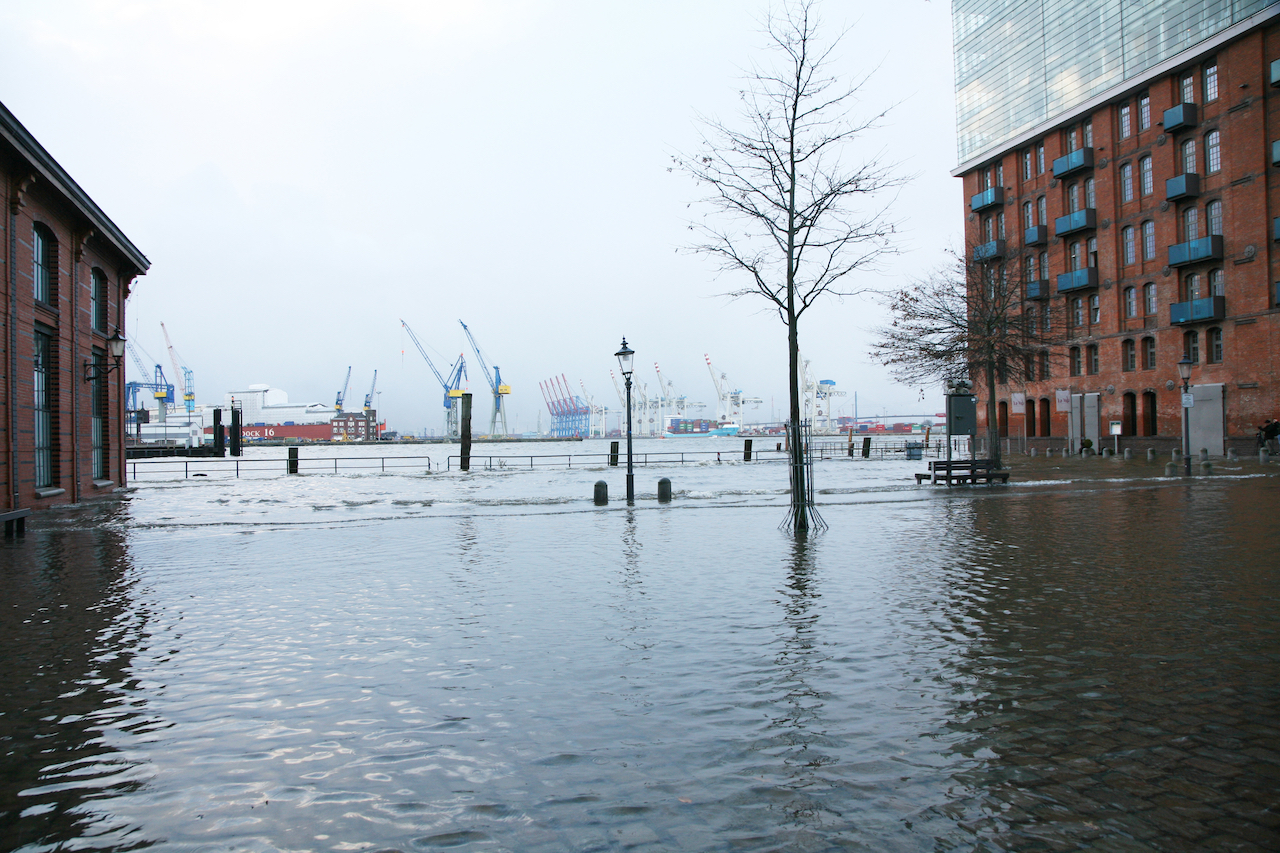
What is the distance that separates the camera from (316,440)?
563ft

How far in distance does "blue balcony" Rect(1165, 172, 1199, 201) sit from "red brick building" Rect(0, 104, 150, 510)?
1634 inches

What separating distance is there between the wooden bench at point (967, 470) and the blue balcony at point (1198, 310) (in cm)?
1950

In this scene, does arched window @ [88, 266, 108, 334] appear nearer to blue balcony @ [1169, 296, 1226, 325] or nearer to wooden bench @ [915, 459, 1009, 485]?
wooden bench @ [915, 459, 1009, 485]

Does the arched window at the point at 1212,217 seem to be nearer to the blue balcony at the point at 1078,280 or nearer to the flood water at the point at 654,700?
the blue balcony at the point at 1078,280

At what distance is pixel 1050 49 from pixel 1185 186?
13162 millimetres

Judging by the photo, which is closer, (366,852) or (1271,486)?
(366,852)

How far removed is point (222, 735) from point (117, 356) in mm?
21880

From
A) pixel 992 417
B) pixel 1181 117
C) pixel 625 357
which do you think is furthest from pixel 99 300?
pixel 1181 117

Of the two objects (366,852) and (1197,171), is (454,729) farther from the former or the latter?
(1197,171)

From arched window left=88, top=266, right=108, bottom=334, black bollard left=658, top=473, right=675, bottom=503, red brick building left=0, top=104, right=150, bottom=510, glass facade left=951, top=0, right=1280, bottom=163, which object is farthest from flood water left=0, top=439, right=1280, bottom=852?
glass facade left=951, top=0, right=1280, bottom=163

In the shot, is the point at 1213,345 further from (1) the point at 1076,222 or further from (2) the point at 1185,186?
(1) the point at 1076,222

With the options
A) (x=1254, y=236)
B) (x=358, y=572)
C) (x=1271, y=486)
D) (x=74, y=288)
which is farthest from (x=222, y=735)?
(x=1254, y=236)

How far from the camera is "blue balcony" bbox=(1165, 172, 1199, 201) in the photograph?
36.5 metres

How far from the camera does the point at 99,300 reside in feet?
81.7
